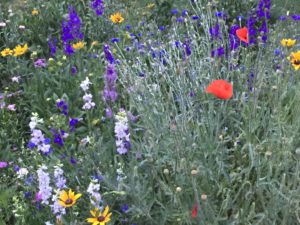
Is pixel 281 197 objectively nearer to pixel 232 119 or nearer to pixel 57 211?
pixel 232 119

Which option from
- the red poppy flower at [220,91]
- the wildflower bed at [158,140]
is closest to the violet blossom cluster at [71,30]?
the wildflower bed at [158,140]

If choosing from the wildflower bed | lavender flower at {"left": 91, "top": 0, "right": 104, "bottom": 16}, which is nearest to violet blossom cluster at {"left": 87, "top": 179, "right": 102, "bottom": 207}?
the wildflower bed

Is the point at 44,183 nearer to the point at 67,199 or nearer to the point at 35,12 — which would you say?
the point at 67,199

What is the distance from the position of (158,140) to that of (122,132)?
0.24 metres

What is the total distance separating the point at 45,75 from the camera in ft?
12.5

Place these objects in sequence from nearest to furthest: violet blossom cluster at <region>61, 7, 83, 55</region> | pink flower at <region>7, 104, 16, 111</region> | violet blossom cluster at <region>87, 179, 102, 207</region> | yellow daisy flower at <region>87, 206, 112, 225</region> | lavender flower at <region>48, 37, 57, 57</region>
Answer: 1. yellow daisy flower at <region>87, 206, 112, 225</region>
2. violet blossom cluster at <region>87, 179, 102, 207</region>
3. pink flower at <region>7, 104, 16, 111</region>
4. violet blossom cluster at <region>61, 7, 83, 55</region>
5. lavender flower at <region>48, 37, 57, 57</region>

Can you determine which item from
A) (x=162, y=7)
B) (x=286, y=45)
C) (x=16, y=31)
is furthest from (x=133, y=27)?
(x=286, y=45)

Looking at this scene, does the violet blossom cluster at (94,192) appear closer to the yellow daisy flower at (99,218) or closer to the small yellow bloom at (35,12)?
the yellow daisy flower at (99,218)

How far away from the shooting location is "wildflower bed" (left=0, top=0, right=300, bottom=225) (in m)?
2.19

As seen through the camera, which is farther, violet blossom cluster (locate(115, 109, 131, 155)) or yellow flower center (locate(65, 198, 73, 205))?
violet blossom cluster (locate(115, 109, 131, 155))

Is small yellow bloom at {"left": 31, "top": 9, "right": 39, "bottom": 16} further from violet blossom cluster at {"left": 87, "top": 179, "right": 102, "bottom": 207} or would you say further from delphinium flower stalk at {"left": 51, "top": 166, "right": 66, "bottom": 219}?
violet blossom cluster at {"left": 87, "top": 179, "right": 102, "bottom": 207}

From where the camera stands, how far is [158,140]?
257 centimetres

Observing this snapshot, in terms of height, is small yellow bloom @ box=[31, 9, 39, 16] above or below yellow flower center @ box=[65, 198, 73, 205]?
above

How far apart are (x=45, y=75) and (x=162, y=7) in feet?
5.29
